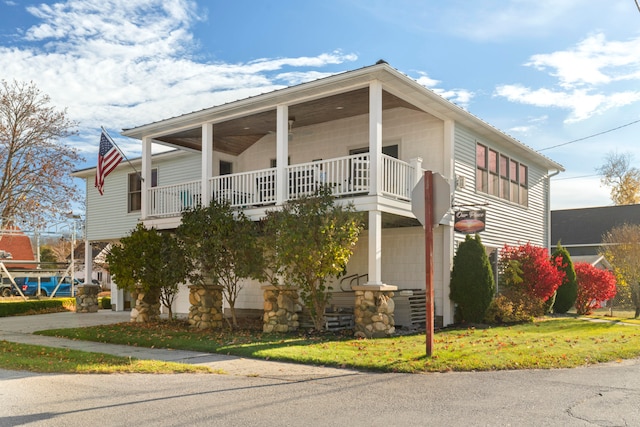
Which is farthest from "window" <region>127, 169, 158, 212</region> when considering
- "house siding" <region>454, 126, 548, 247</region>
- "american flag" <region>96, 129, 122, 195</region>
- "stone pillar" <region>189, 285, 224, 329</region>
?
"house siding" <region>454, 126, 548, 247</region>

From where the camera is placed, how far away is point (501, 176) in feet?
65.7

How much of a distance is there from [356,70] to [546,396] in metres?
8.31

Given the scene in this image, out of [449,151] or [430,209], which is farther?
[449,151]

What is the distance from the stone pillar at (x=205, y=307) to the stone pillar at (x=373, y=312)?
164 inches

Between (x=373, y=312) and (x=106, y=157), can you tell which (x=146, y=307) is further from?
(x=373, y=312)

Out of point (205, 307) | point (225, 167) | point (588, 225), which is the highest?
point (225, 167)

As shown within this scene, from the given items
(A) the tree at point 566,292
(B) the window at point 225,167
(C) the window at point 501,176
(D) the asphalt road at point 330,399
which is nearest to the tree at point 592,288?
(A) the tree at point 566,292

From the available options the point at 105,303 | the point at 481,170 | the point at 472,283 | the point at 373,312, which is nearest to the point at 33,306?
the point at 105,303

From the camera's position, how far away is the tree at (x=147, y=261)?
15.6 metres

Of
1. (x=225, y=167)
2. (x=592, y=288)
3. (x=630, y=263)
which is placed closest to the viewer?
(x=630, y=263)

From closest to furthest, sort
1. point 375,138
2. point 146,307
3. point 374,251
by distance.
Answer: point 374,251 < point 375,138 < point 146,307

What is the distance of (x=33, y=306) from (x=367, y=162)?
53.5ft

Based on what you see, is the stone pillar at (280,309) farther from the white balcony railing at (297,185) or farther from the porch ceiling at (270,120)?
the porch ceiling at (270,120)

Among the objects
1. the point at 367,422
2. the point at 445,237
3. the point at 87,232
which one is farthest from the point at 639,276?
the point at 87,232
